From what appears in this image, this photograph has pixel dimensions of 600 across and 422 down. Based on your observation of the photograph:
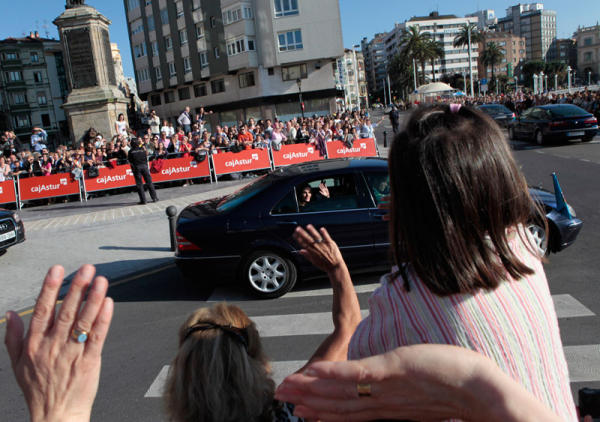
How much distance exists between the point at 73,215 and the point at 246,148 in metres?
6.66

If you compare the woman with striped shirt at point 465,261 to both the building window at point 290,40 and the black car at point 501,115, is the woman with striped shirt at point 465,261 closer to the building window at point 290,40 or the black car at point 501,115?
the black car at point 501,115

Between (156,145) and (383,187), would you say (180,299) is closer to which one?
(383,187)

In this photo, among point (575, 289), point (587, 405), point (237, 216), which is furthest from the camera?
point (237, 216)

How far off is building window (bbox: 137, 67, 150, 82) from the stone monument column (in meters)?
45.1

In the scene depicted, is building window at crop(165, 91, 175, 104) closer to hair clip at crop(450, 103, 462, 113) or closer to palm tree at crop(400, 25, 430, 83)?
palm tree at crop(400, 25, 430, 83)

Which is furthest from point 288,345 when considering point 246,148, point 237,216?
point 246,148

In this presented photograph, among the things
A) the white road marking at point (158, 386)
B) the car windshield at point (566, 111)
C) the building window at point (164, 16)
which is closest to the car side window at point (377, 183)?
the white road marking at point (158, 386)

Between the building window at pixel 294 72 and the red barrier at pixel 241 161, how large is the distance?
33401 mm

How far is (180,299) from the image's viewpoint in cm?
642

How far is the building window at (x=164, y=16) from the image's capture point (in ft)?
190

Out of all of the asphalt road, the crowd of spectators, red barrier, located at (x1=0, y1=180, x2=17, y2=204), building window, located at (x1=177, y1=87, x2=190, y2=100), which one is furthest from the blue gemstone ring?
building window, located at (x1=177, y1=87, x2=190, y2=100)

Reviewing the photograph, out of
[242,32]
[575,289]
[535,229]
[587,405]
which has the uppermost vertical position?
[242,32]

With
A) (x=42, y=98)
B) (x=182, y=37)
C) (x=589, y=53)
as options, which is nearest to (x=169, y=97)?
(x=182, y=37)

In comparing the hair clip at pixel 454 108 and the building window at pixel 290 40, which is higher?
the building window at pixel 290 40
